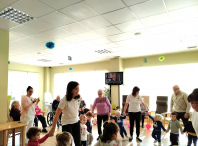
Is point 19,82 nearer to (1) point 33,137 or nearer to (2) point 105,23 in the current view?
(2) point 105,23

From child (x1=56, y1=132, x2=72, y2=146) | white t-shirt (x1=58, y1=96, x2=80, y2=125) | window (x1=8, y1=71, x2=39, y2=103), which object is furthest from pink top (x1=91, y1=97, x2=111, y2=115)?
window (x1=8, y1=71, x2=39, y2=103)

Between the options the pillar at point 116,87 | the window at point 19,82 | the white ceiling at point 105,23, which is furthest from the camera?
the window at point 19,82

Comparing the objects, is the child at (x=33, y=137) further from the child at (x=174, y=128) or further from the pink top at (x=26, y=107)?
the child at (x=174, y=128)

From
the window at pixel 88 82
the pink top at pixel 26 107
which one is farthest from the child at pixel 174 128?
the window at pixel 88 82

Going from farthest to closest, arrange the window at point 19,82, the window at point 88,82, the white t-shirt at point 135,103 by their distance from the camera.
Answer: the window at point 88,82 < the window at point 19,82 < the white t-shirt at point 135,103

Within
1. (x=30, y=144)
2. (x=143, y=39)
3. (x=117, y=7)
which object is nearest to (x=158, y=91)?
(x=143, y=39)

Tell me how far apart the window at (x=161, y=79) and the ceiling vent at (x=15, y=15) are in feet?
18.7

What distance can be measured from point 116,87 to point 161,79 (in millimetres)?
2100

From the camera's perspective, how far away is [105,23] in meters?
3.60

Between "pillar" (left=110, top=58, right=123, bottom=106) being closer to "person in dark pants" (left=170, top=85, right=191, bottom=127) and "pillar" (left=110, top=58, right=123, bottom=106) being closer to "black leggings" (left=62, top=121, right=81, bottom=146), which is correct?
"person in dark pants" (left=170, top=85, right=191, bottom=127)

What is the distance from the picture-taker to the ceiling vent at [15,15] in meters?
3.02

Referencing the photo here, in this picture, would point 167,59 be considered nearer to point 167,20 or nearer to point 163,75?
point 163,75

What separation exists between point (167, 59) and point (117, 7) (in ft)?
16.4

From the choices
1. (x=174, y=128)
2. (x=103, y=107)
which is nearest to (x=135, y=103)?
(x=103, y=107)
